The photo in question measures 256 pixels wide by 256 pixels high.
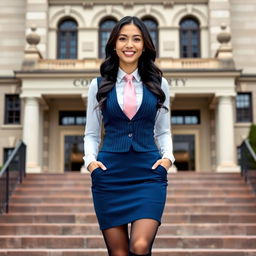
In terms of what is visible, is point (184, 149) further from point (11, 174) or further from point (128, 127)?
point (128, 127)

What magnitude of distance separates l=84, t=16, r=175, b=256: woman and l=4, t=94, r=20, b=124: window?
26377 mm

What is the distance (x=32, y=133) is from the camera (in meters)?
25.8

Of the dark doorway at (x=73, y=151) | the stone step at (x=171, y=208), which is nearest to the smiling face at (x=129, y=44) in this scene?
the stone step at (x=171, y=208)

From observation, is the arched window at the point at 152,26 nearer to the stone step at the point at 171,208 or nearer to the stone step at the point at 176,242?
the stone step at the point at 171,208

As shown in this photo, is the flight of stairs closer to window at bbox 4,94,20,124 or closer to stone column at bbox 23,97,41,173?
stone column at bbox 23,97,41,173

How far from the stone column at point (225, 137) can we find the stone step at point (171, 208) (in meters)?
11.3

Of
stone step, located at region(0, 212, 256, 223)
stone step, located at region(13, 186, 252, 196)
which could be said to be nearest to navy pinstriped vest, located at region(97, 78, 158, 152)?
stone step, located at region(0, 212, 256, 223)

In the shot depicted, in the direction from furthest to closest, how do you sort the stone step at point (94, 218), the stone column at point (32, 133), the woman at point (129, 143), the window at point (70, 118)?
the window at point (70, 118) < the stone column at point (32, 133) < the stone step at point (94, 218) < the woman at point (129, 143)

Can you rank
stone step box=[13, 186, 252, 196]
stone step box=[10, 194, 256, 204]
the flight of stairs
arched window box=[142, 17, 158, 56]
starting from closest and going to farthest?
the flight of stairs
stone step box=[10, 194, 256, 204]
stone step box=[13, 186, 252, 196]
arched window box=[142, 17, 158, 56]

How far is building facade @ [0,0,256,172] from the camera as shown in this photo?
28875 mm

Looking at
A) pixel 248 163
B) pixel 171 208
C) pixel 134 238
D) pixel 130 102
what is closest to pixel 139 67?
pixel 130 102

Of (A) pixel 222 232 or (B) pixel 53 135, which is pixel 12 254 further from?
(B) pixel 53 135

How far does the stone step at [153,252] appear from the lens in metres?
9.91

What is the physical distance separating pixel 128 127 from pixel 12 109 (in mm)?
26980
